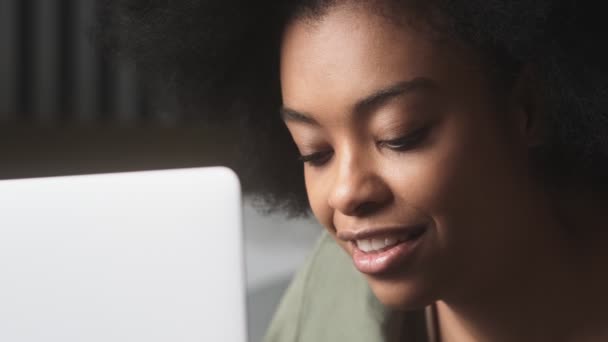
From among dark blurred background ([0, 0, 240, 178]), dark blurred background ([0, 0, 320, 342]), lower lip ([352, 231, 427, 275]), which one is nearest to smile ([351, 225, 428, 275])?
lower lip ([352, 231, 427, 275])

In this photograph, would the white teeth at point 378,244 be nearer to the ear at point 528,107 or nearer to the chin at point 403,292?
the chin at point 403,292

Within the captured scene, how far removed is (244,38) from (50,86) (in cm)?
93

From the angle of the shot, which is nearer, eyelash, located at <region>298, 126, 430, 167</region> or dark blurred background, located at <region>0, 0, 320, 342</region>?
eyelash, located at <region>298, 126, 430, 167</region>

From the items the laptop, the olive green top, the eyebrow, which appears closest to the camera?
the laptop

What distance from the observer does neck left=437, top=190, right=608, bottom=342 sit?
2.62ft

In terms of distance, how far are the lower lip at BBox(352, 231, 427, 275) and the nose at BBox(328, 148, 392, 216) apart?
0.04 metres

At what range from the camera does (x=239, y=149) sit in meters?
1.03

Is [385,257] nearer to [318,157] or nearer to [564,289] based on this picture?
[318,157]

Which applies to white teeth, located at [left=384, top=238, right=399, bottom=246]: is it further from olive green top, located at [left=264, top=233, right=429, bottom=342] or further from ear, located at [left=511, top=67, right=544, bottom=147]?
olive green top, located at [left=264, top=233, right=429, bottom=342]

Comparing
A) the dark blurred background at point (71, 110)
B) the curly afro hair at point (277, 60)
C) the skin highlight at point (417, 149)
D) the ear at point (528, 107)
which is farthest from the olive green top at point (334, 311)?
the dark blurred background at point (71, 110)

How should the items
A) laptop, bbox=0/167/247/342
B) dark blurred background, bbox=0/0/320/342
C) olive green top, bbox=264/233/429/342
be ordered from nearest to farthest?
laptop, bbox=0/167/247/342 < olive green top, bbox=264/233/429/342 < dark blurred background, bbox=0/0/320/342

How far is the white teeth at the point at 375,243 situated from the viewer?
714 millimetres

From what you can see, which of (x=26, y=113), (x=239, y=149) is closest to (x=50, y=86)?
(x=26, y=113)

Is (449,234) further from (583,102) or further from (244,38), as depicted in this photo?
(244,38)
